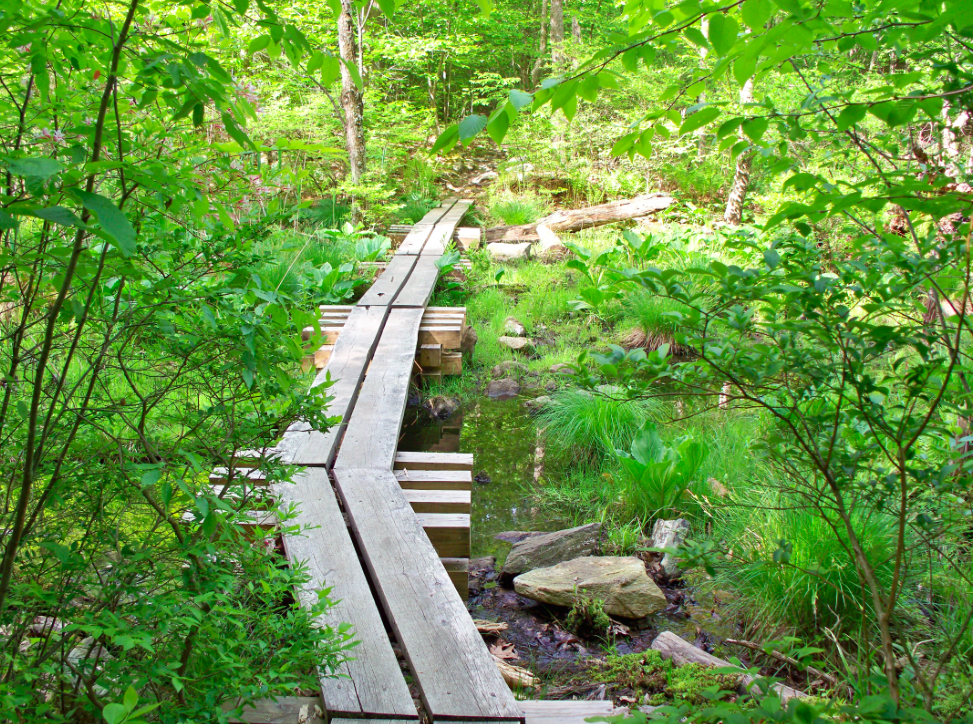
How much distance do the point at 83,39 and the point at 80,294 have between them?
55 centimetres

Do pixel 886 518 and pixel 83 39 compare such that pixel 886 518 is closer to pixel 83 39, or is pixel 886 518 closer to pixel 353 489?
pixel 353 489

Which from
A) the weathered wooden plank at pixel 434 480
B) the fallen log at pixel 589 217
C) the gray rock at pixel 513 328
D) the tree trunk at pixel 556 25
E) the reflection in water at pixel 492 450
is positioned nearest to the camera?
the weathered wooden plank at pixel 434 480

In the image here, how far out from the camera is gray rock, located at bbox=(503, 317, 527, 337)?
7066 millimetres

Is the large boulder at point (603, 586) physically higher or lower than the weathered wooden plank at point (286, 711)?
lower

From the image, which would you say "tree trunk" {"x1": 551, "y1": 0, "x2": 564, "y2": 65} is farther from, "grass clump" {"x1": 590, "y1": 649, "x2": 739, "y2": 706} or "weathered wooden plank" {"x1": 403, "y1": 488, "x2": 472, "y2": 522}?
"grass clump" {"x1": 590, "y1": 649, "x2": 739, "y2": 706}

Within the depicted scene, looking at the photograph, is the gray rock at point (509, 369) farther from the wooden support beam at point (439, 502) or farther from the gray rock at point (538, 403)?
the wooden support beam at point (439, 502)

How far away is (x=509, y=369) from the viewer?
626 cm

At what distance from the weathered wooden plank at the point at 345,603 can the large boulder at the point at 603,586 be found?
989 mm

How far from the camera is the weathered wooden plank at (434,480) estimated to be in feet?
10.3

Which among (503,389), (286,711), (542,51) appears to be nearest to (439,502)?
(286,711)

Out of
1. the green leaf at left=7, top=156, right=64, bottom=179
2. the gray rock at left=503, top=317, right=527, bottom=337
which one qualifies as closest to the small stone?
the gray rock at left=503, top=317, right=527, bottom=337

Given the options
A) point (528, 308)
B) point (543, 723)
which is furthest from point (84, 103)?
point (528, 308)

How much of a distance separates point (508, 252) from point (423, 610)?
24.8 ft

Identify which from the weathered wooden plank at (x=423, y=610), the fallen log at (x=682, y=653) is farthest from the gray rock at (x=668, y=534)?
the weathered wooden plank at (x=423, y=610)
